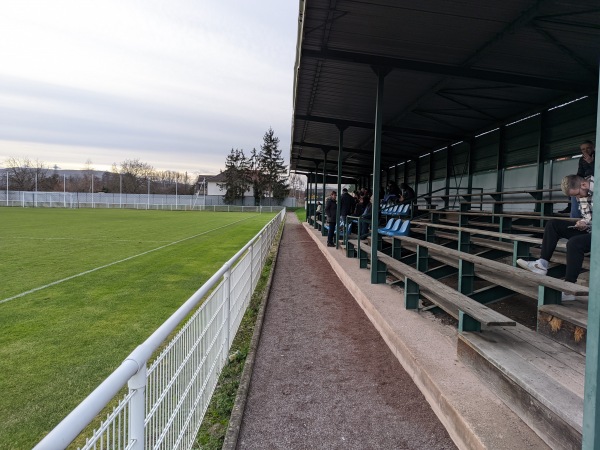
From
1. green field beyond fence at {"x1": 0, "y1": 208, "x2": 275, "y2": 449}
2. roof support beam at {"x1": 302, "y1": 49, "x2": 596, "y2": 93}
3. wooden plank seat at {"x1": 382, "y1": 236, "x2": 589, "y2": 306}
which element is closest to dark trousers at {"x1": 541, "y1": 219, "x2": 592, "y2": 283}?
wooden plank seat at {"x1": 382, "y1": 236, "x2": 589, "y2": 306}

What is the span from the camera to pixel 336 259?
1020cm

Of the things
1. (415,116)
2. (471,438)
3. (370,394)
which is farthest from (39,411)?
(415,116)

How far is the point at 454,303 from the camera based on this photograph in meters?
3.84

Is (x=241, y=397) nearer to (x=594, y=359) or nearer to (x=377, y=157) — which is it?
(x=594, y=359)

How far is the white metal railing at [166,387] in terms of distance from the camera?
1.36 metres

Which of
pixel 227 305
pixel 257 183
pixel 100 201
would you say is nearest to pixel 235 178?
pixel 257 183

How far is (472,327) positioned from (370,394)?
1099 millimetres

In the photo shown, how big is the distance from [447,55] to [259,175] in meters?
64.6

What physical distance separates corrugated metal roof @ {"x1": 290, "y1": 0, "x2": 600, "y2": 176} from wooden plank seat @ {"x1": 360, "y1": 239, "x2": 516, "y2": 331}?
3.20 meters

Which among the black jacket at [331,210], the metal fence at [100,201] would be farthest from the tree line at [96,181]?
the black jacket at [331,210]

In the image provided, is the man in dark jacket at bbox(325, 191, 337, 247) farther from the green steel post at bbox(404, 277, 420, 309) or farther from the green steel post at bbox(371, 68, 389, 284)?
the green steel post at bbox(404, 277, 420, 309)

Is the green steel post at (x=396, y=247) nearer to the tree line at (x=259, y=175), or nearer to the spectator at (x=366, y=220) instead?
the spectator at (x=366, y=220)

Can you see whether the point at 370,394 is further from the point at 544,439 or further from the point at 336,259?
the point at 336,259

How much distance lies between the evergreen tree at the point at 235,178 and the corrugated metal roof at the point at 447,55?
5772 centimetres
